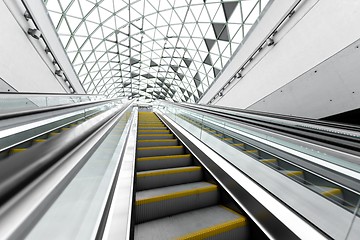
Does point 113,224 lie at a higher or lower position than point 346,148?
lower

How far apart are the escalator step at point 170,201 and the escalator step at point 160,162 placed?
685mm

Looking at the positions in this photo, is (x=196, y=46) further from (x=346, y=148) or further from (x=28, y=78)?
(x=346, y=148)

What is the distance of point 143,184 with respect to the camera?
244 cm

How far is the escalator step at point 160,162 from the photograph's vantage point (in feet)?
9.69

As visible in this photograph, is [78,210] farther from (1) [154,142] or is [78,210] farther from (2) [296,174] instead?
(1) [154,142]

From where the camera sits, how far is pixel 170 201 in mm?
2027

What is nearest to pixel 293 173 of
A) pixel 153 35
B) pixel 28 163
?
pixel 28 163

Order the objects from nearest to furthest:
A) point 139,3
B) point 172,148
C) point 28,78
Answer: point 172,148 < point 28,78 < point 139,3

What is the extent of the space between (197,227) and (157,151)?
6.22 feet

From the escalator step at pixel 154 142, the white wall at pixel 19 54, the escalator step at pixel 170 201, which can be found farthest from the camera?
the white wall at pixel 19 54

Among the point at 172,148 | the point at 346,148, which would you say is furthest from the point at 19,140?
the point at 346,148

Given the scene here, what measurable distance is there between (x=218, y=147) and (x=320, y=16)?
4.39 m

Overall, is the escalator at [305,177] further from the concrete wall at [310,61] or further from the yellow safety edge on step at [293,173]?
the concrete wall at [310,61]

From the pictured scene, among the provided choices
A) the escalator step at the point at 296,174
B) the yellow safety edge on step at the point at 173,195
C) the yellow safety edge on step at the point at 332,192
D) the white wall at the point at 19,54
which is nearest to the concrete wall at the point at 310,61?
the escalator step at the point at 296,174
